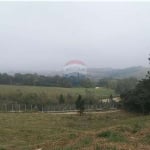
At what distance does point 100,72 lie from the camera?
490ft

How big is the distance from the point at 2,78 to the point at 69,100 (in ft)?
129

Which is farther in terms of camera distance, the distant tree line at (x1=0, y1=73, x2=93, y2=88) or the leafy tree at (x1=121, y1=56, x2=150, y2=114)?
the distant tree line at (x1=0, y1=73, x2=93, y2=88)

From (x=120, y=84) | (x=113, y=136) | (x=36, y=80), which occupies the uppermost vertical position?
(x=36, y=80)

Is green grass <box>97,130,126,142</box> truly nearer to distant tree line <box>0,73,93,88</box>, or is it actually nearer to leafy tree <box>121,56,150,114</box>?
leafy tree <box>121,56,150,114</box>

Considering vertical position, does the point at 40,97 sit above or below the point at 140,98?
above

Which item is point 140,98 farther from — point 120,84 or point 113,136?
Result: point 120,84

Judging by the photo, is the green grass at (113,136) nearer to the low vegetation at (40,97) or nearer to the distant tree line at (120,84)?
the low vegetation at (40,97)

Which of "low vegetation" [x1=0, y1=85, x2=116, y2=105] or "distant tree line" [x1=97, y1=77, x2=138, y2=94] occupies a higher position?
"distant tree line" [x1=97, y1=77, x2=138, y2=94]

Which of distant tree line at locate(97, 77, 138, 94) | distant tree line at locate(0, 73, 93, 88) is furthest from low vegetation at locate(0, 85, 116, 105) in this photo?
distant tree line at locate(0, 73, 93, 88)

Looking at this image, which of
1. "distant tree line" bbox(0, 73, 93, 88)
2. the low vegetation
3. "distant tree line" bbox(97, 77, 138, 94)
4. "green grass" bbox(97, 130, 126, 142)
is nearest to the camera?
"green grass" bbox(97, 130, 126, 142)

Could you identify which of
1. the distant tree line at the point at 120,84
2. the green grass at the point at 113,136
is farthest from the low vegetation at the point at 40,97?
the green grass at the point at 113,136

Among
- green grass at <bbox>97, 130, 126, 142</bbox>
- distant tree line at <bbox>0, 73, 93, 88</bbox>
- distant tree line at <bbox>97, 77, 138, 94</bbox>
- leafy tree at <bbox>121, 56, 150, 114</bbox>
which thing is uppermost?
distant tree line at <bbox>0, 73, 93, 88</bbox>

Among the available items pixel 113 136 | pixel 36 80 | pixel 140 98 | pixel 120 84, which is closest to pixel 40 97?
pixel 120 84

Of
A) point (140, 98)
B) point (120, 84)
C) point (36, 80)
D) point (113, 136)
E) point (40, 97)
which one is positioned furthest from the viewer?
point (36, 80)
